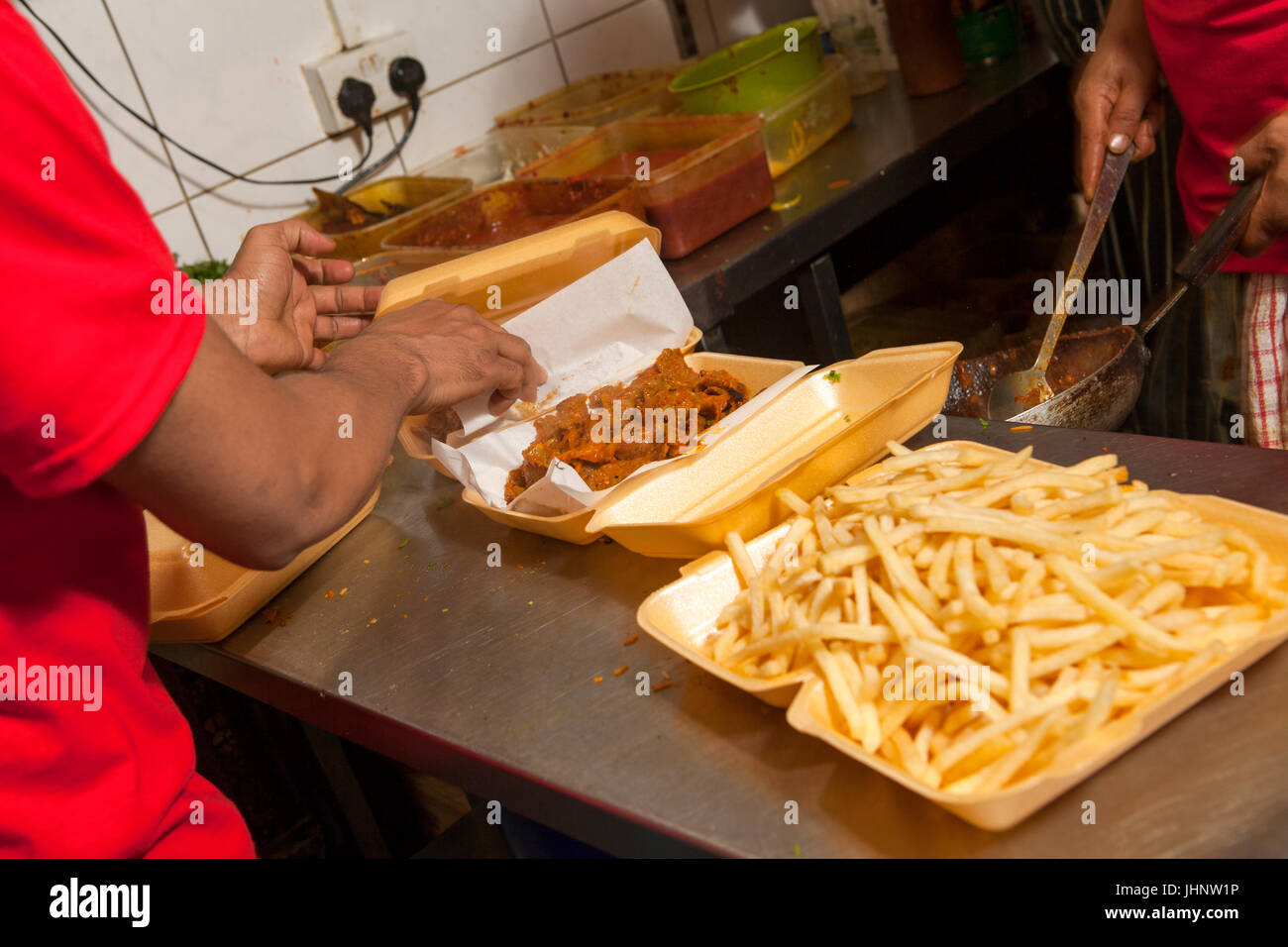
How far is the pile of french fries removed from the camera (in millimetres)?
869

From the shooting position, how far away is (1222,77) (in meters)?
1.74

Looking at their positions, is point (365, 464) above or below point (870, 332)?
above

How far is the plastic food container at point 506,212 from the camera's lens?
2.44 m

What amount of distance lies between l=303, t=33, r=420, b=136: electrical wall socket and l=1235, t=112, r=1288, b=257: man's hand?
233 centimetres

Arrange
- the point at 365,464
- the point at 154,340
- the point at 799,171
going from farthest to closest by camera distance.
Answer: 1. the point at 799,171
2. the point at 365,464
3. the point at 154,340

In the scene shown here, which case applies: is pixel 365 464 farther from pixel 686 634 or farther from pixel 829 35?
pixel 829 35

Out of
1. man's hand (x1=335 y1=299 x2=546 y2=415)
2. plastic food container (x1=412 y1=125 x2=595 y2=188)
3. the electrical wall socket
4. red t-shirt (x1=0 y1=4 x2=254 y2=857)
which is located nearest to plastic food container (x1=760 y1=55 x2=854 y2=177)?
plastic food container (x1=412 y1=125 x2=595 y2=188)

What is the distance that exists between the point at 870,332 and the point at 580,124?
3.64ft

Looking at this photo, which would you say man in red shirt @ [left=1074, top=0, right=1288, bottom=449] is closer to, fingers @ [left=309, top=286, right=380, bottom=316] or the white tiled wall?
fingers @ [left=309, top=286, right=380, bottom=316]

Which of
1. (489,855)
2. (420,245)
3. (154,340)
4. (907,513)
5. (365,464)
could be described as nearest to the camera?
(154,340)

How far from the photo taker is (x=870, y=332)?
3.32 m

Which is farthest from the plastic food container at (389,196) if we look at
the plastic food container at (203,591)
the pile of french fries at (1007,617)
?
the pile of french fries at (1007,617)

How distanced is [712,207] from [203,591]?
1472 mm
